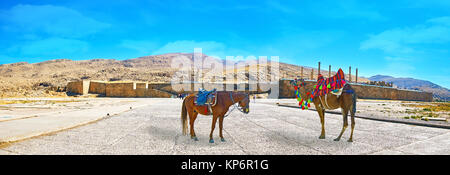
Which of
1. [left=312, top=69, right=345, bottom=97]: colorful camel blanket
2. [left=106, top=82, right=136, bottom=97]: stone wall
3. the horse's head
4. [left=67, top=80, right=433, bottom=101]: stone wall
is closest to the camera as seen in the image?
the horse's head

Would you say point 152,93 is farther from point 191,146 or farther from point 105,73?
point 105,73

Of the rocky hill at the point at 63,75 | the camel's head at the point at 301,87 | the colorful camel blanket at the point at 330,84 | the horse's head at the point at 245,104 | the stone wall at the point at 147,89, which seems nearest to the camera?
the horse's head at the point at 245,104

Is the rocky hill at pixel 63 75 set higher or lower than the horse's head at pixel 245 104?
higher

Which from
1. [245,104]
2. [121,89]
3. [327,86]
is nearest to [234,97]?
[245,104]

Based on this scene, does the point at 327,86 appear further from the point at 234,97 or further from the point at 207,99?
the point at 207,99

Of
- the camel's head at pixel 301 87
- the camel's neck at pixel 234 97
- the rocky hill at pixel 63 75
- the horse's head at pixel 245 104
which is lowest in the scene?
the horse's head at pixel 245 104

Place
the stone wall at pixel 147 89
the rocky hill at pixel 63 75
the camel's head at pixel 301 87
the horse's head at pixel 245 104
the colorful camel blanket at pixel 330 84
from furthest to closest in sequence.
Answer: the rocky hill at pixel 63 75, the stone wall at pixel 147 89, the camel's head at pixel 301 87, the colorful camel blanket at pixel 330 84, the horse's head at pixel 245 104

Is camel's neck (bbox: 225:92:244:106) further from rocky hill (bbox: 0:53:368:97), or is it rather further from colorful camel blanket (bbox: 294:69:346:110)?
rocky hill (bbox: 0:53:368:97)

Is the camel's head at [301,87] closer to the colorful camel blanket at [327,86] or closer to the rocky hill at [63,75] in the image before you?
the colorful camel blanket at [327,86]

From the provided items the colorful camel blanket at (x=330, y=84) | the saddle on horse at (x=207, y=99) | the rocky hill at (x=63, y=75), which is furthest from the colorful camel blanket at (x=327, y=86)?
the rocky hill at (x=63, y=75)

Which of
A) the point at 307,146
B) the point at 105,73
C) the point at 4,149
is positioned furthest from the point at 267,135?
the point at 105,73

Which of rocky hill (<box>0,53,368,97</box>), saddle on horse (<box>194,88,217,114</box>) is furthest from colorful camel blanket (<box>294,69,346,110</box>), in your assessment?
rocky hill (<box>0,53,368,97</box>)
